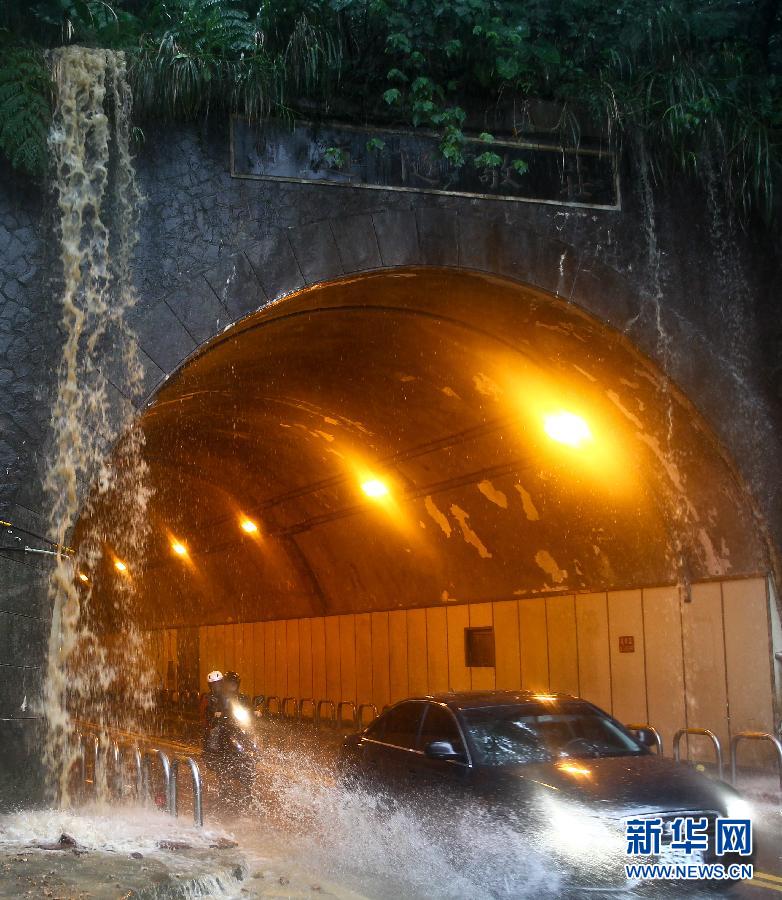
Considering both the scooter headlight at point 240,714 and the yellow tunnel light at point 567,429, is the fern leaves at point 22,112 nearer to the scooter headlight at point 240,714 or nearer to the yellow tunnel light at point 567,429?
the scooter headlight at point 240,714

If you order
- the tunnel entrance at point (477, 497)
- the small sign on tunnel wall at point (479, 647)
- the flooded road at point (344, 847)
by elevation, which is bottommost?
the flooded road at point (344, 847)

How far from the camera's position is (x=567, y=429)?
1490cm

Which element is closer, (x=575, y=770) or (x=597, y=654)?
(x=575, y=770)

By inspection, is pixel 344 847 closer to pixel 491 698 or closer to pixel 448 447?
pixel 491 698

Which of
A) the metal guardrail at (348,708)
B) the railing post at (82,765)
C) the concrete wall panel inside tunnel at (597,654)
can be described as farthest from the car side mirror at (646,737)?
the metal guardrail at (348,708)

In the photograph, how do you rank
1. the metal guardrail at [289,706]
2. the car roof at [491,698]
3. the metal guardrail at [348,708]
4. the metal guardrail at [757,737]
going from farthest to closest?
the metal guardrail at [289,706] → the metal guardrail at [348,708] → the metal guardrail at [757,737] → the car roof at [491,698]

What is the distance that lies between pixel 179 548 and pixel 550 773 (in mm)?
22650

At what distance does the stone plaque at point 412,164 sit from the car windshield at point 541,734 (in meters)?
5.86

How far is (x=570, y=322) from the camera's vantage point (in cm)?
1323

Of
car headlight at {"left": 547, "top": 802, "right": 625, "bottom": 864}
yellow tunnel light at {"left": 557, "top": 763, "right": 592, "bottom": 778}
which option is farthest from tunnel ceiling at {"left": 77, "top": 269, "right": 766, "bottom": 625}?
car headlight at {"left": 547, "top": 802, "right": 625, "bottom": 864}

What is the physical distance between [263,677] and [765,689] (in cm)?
1563

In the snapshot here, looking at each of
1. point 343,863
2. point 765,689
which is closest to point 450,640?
point 765,689

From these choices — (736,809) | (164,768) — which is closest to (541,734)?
(736,809)

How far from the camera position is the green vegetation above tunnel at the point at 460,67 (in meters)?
11.6
